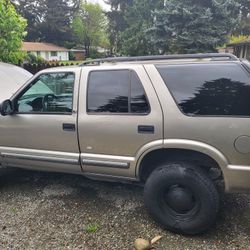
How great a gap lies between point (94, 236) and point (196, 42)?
1942cm

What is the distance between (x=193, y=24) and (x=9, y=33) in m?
12.1

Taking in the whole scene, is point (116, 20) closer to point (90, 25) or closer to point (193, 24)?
point (193, 24)

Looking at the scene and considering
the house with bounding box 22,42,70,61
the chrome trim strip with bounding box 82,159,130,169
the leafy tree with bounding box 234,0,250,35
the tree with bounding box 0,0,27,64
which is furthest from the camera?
the house with bounding box 22,42,70,61

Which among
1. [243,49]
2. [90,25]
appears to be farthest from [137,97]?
[90,25]

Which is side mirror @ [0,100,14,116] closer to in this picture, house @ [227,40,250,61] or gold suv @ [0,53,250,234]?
gold suv @ [0,53,250,234]

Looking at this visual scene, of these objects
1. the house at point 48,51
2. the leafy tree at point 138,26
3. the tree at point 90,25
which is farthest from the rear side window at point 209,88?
the tree at point 90,25

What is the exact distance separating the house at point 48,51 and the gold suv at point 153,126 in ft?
165

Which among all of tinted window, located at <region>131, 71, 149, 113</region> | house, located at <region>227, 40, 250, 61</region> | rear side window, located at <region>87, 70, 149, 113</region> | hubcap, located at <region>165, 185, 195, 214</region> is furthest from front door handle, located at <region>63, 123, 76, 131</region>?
house, located at <region>227, 40, 250, 61</region>

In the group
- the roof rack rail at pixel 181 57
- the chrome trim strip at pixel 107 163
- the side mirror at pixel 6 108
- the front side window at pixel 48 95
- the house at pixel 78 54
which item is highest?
the roof rack rail at pixel 181 57

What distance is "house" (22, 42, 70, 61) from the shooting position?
53.0m

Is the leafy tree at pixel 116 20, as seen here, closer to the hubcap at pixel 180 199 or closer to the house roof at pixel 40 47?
the house roof at pixel 40 47

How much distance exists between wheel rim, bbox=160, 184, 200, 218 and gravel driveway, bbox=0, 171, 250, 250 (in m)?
0.25

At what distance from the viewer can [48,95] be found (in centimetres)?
406

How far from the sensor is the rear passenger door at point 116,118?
11.1ft
